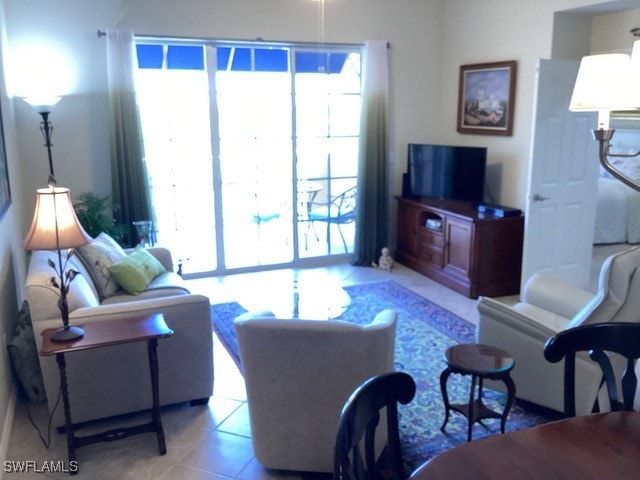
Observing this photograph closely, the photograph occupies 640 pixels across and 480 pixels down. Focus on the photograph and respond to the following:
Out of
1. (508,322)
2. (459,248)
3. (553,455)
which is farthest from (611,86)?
(459,248)

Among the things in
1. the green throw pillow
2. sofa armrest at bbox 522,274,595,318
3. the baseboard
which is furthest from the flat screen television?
the baseboard

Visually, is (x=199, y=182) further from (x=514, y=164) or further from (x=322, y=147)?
(x=514, y=164)

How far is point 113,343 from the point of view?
2641 mm

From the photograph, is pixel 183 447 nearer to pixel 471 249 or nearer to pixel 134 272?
pixel 134 272

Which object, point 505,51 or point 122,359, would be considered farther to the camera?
point 505,51

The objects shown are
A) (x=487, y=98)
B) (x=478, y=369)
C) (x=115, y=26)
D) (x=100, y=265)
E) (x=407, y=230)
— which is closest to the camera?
(x=478, y=369)

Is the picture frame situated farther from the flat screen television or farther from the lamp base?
the lamp base

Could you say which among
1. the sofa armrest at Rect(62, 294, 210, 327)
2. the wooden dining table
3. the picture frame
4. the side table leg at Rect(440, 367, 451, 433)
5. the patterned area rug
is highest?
the picture frame

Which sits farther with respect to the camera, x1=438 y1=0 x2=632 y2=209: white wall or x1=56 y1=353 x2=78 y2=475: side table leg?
x1=438 y1=0 x2=632 y2=209: white wall

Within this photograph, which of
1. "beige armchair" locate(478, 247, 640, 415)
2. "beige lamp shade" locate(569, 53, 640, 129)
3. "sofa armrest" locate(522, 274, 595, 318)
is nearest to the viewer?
"beige lamp shade" locate(569, 53, 640, 129)

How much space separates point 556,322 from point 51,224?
283 centimetres

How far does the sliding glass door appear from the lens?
17.9 feet

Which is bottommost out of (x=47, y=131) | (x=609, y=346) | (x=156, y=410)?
(x=156, y=410)

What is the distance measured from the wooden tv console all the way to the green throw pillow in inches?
110
